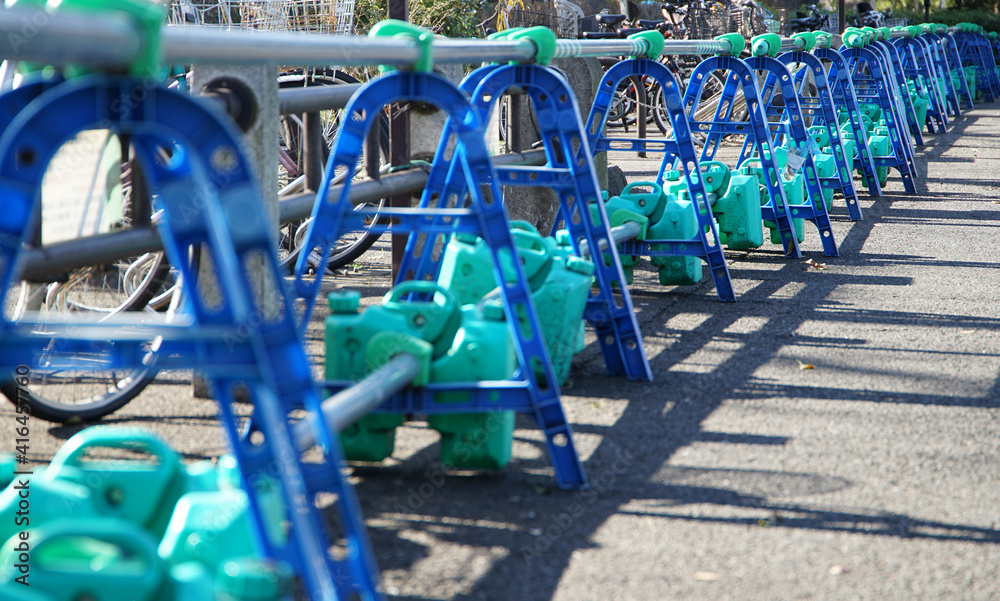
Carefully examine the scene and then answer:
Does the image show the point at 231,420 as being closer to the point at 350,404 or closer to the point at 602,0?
the point at 350,404

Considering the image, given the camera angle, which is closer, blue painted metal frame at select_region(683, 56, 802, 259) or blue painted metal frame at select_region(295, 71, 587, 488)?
blue painted metal frame at select_region(295, 71, 587, 488)

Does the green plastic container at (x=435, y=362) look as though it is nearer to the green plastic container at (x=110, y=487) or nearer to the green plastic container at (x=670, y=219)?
the green plastic container at (x=110, y=487)

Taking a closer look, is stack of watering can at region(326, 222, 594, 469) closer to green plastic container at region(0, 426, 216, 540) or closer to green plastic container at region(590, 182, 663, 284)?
green plastic container at region(0, 426, 216, 540)

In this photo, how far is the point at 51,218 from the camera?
212cm

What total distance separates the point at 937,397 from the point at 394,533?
2488 millimetres

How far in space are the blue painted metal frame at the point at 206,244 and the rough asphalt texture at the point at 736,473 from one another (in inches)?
33.3

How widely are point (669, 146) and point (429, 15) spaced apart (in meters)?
8.00

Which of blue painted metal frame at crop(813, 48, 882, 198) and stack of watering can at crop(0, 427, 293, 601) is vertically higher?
stack of watering can at crop(0, 427, 293, 601)

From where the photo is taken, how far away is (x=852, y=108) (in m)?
9.48

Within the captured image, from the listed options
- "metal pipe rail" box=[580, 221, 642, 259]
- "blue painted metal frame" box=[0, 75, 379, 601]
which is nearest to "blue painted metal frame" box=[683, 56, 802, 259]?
"metal pipe rail" box=[580, 221, 642, 259]

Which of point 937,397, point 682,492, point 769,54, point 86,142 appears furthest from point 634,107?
point 86,142

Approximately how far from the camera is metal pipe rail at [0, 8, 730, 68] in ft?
4.93

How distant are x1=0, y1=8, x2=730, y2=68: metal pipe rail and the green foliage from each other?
9.47 metres

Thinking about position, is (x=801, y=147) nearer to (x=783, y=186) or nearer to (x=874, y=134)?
(x=783, y=186)
